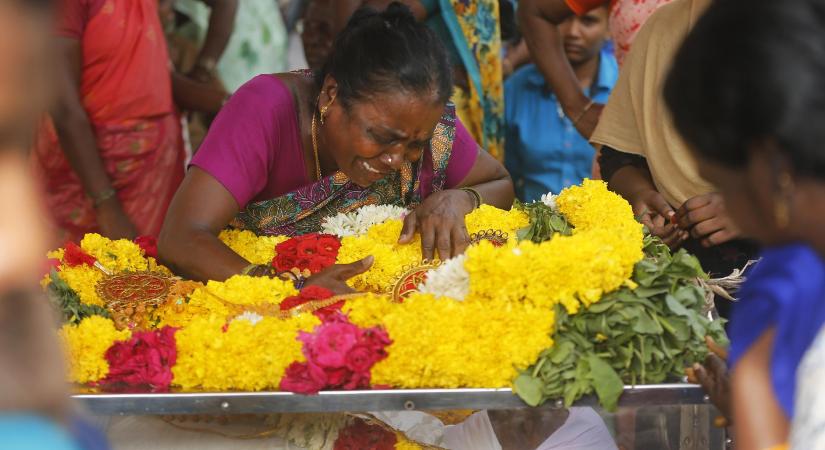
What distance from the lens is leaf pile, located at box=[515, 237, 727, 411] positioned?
→ 8.66 ft

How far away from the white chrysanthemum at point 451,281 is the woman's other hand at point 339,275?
330 millimetres

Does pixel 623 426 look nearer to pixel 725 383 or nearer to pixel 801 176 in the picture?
pixel 725 383

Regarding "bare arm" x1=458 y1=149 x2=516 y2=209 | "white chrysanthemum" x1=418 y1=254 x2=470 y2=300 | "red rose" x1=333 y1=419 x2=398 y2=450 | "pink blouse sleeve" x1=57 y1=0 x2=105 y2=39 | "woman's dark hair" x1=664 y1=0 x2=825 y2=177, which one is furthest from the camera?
"pink blouse sleeve" x1=57 y1=0 x2=105 y2=39

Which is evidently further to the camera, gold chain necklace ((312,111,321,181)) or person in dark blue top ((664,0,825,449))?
gold chain necklace ((312,111,321,181))

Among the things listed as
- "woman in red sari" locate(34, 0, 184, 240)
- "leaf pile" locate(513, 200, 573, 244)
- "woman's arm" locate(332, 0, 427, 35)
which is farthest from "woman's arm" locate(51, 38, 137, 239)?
"leaf pile" locate(513, 200, 573, 244)

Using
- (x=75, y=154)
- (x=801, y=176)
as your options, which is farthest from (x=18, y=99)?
(x=75, y=154)

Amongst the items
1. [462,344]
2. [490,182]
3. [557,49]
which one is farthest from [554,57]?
[462,344]

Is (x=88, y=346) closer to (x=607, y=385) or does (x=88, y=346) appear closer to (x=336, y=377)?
(x=336, y=377)

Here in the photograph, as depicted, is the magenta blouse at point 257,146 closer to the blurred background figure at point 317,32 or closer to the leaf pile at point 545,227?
the leaf pile at point 545,227

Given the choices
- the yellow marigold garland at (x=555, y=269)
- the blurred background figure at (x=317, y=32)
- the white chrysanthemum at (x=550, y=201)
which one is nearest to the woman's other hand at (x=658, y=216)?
the white chrysanthemum at (x=550, y=201)

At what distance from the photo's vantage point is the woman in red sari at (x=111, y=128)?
492cm

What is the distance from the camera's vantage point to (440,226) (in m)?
3.56

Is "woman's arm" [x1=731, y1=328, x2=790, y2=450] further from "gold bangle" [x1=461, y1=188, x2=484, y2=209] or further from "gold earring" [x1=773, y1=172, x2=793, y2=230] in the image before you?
"gold bangle" [x1=461, y1=188, x2=484, y2=209]

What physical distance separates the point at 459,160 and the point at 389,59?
682mm
